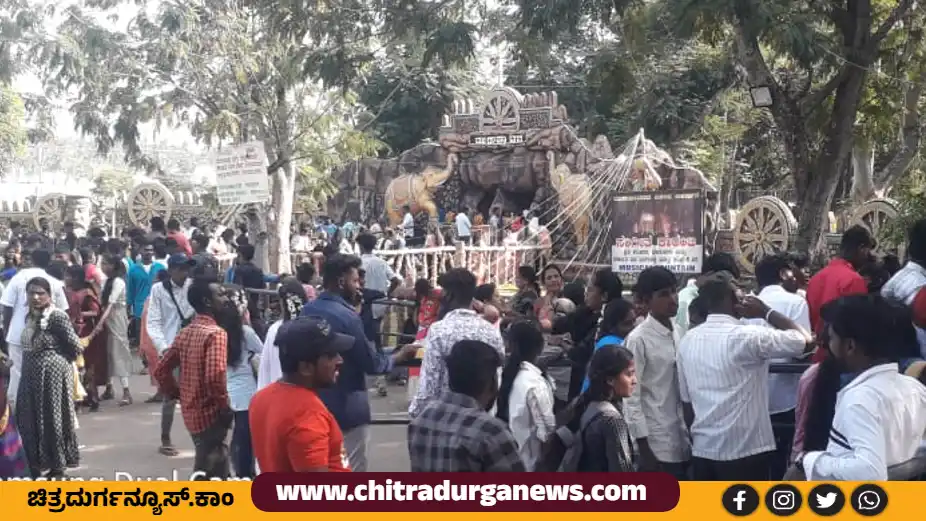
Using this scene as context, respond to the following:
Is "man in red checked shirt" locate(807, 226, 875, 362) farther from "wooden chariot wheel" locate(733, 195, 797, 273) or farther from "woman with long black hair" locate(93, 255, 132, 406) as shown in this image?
"wooden chariot wheel" locate(733, 195, 797, 273)

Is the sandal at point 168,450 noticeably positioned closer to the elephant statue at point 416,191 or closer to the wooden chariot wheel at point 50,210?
the wooden chariot wheel at point 50,210

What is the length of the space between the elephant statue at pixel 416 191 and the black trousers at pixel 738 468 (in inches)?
750

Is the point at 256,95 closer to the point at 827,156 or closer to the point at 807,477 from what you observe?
the point at 827,156

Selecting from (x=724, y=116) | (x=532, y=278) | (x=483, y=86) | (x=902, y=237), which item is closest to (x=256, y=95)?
(x=532, y=278)

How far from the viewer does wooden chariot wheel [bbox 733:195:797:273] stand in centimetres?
1420

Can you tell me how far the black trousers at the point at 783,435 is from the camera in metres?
4.74

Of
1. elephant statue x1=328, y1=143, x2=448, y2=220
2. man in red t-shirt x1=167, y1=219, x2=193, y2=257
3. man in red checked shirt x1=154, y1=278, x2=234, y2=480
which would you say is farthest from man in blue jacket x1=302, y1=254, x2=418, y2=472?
elephant statue x1=328, y1=143, x2=448, y2=220

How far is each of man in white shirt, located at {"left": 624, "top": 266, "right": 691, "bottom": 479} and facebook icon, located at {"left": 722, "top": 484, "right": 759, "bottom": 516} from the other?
0.93 m

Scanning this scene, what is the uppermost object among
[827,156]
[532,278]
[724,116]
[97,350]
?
[724,116]

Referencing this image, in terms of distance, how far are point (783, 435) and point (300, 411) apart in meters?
2.81

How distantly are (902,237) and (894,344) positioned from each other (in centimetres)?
690

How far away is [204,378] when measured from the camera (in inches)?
200

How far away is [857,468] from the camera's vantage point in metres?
2.77

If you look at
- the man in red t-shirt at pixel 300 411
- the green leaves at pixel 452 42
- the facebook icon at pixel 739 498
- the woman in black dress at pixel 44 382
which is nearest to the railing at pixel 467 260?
the green leaves at pixel 452 42
